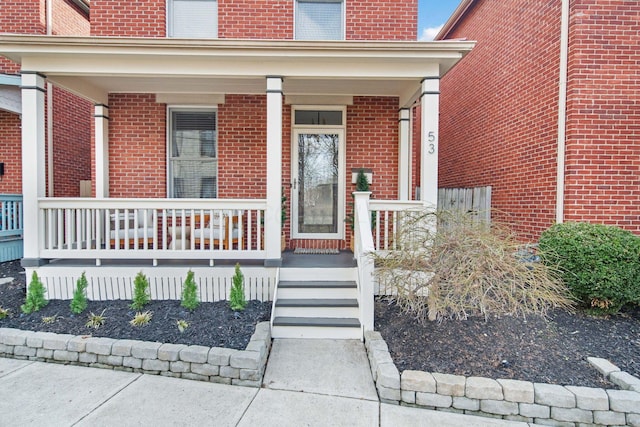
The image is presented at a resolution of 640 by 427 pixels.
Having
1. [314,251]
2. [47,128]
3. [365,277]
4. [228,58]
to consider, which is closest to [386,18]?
[228,58]

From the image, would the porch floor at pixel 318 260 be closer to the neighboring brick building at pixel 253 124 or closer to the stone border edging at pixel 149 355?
the neighboring brick building at pixel 253 124

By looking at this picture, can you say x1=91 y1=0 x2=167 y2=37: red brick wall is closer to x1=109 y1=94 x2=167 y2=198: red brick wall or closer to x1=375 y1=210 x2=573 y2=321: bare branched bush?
x1=109 y1=94 x2=167 y2=198: red brick wall

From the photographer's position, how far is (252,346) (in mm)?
3502

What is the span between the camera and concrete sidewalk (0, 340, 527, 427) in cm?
279

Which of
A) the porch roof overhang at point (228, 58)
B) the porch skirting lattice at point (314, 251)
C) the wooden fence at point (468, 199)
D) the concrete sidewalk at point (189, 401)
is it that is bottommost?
the concrete sidewalk at point (189, 401)

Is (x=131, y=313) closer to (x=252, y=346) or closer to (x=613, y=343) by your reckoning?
(x=252, y=346)

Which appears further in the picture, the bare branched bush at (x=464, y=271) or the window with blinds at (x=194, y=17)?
the window with blinds at (x=194, y=17)

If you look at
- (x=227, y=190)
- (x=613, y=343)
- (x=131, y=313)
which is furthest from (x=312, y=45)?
(x=613, y=343)

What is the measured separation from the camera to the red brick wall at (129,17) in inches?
247

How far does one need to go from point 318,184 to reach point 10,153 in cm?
677

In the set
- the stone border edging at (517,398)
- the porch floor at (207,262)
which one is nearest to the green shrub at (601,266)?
the stone border edging at (517,398)

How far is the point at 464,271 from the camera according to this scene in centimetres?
336

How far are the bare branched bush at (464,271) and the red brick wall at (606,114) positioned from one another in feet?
6.06

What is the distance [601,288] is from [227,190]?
543 centimetres
